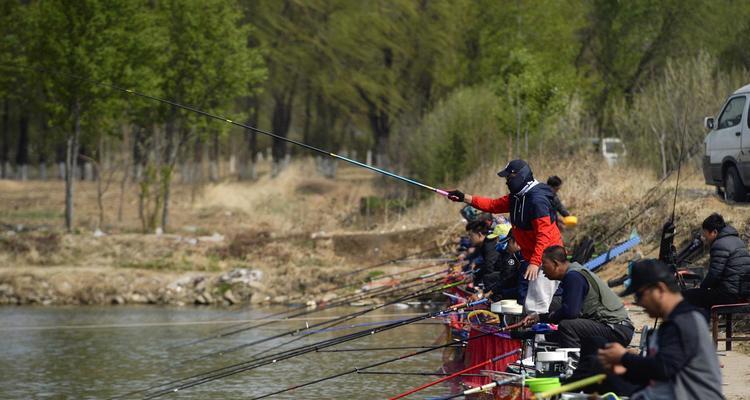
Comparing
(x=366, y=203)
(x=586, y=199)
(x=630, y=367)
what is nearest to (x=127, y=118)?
(x=366, y=203)

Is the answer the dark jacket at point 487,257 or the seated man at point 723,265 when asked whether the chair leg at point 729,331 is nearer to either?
the seated man at point 723,265

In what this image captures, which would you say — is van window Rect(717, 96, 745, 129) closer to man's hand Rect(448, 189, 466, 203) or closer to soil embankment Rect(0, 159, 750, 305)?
soil embankment Rect(0, 159, 750, 305)

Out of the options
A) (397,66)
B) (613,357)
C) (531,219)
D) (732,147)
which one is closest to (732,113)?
(732,147)

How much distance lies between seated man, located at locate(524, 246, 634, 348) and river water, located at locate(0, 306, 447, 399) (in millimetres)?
4889

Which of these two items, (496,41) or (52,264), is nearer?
(52,264)

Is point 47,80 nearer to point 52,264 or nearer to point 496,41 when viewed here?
point 52,264

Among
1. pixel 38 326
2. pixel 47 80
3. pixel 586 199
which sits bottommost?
pixel 38 326

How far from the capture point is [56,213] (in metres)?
42.0

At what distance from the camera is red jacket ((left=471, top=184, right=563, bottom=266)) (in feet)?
41.5

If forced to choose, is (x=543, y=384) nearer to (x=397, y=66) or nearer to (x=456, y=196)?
(x=456, y=196)

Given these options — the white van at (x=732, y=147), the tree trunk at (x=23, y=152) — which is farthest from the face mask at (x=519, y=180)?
the tree trunk at (x=23, y=152)

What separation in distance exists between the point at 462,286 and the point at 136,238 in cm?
1527

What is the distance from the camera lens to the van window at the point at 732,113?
65.8ft

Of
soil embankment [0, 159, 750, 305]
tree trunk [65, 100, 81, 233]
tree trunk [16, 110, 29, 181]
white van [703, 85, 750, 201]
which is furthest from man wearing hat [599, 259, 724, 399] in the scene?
tree trunk [16, 110, 29, 181]
